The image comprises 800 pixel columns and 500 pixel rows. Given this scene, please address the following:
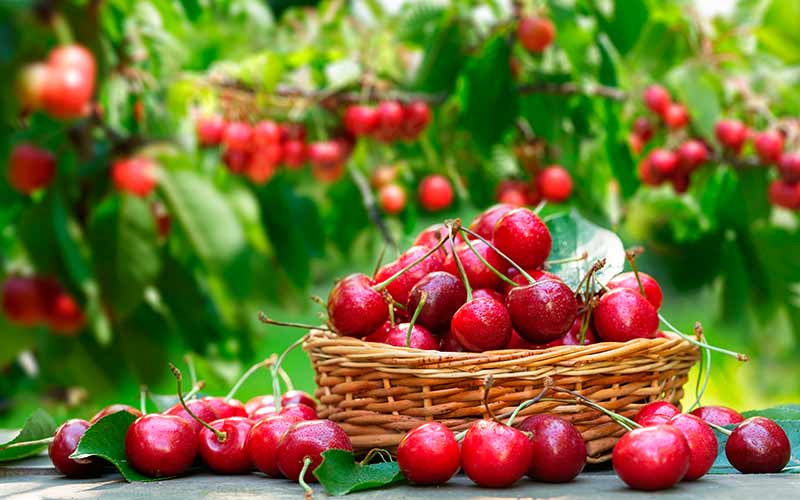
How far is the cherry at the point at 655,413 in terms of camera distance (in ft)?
3.54

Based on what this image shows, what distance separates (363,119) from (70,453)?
Result: 1576 mm

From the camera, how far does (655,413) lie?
1.11 m

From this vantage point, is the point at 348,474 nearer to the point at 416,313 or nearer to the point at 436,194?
the point at 416,313

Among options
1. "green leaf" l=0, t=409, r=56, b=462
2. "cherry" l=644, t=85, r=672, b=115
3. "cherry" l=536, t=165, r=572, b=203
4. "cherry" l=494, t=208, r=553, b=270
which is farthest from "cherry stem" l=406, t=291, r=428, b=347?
"cherry" l=644, t=85, r=672, b=115

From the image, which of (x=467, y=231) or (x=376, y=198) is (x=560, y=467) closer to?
(x=467, y=231)

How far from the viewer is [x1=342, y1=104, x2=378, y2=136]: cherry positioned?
2.63 meters

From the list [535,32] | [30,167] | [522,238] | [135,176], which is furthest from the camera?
[535,32]

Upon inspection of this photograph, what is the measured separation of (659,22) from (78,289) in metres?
1.58

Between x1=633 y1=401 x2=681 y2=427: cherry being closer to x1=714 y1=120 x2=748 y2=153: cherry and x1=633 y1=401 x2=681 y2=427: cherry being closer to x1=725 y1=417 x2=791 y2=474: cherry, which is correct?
x1=725 y1=417 x2=791 y2=474: cherry

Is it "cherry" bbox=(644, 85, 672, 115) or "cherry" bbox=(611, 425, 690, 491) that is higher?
"cherry" bbox=(644, 85, 672, 115)

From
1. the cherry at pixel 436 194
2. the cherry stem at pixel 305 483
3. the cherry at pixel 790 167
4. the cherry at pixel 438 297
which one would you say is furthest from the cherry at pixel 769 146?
the cherry stem at pixel 305 483

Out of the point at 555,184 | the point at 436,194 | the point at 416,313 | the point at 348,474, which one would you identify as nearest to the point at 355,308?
the point at 416,313

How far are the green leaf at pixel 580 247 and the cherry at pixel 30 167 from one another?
79 cm

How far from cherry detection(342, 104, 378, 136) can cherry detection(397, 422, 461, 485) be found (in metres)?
1.68
